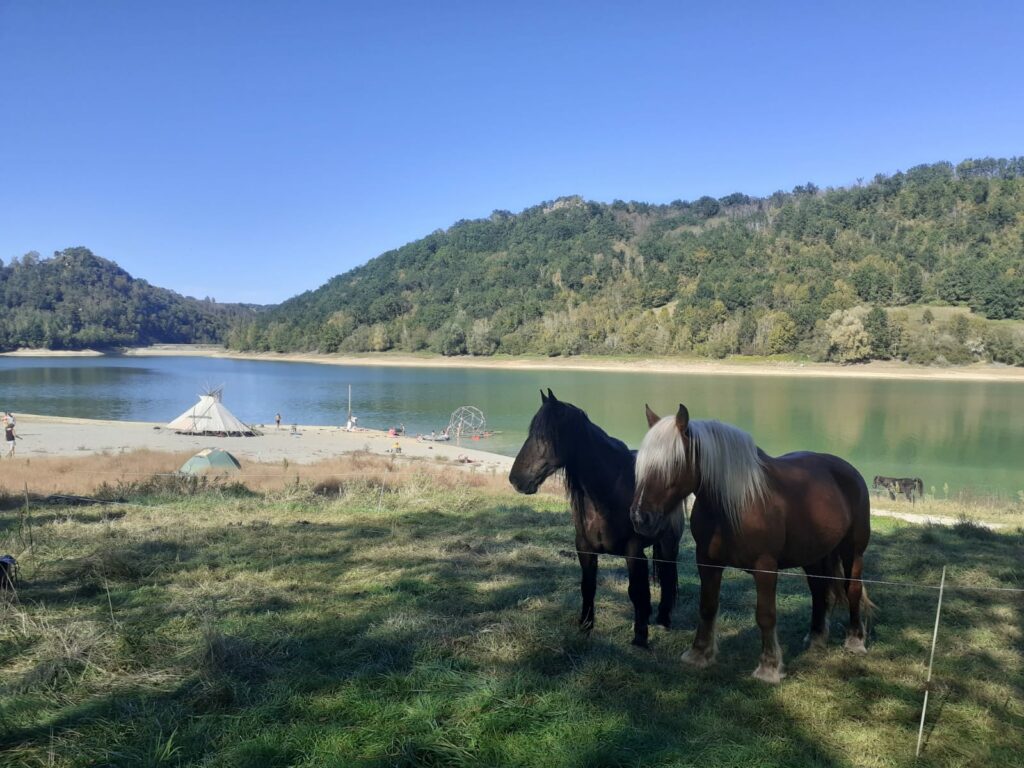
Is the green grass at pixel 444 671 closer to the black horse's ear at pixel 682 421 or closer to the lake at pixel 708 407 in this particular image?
the black horse's ear at pixel 682 421

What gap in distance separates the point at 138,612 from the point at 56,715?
1.74m

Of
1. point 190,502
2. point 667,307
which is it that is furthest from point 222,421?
point 667,307

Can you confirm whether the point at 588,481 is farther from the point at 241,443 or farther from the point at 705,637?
the point at 241,443

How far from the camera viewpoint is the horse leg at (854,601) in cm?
433

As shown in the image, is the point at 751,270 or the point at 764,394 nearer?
the point at 764,394

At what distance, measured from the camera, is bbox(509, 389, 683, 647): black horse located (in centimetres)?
455

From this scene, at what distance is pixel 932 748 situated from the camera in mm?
3145

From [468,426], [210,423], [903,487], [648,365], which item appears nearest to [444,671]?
[903,487]

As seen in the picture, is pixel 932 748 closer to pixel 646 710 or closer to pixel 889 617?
pixel 646 710

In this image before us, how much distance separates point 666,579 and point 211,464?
51.4ft

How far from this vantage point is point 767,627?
3887mm

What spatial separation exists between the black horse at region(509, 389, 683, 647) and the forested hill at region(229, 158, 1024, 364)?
92.0m

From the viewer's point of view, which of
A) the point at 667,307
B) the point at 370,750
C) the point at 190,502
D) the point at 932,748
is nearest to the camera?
the point at 370,750

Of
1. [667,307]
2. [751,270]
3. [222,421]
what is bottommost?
[222,421]
